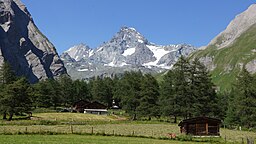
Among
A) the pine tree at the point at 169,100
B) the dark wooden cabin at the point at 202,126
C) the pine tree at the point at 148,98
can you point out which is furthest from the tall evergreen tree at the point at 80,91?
the dark wooden cabin at the point at 202,126

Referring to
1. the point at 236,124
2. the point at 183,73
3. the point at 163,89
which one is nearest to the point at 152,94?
the point at 163,89

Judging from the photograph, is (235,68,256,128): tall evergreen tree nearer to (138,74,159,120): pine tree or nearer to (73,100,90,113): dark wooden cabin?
(138,74,159,120): pine tree

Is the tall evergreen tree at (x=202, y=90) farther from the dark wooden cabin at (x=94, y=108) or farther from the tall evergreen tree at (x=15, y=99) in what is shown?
the dark wooden cabin at (x=94, y=108)

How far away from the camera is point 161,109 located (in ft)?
340

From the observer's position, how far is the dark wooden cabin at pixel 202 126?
72.8 meters

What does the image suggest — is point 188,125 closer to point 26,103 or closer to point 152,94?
point 152,94

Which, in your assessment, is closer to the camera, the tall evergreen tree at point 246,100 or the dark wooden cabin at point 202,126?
the dark wooden cabin at point 202,126

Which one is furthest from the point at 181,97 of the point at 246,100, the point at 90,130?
the point at 90,130

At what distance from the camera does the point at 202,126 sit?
73.7 m

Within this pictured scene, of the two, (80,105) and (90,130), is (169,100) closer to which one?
(90,130)

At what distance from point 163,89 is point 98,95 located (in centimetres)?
7346

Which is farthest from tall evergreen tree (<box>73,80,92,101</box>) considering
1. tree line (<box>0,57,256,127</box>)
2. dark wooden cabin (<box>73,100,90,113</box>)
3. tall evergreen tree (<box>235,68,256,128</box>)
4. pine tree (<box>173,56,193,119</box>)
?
tall evergreen tree (<box>235,68,256,128</box>)

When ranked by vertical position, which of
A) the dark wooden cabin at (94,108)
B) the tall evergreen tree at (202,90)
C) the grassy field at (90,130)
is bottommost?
the grassy field at (90,130)

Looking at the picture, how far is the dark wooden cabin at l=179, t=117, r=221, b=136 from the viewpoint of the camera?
72812mm
